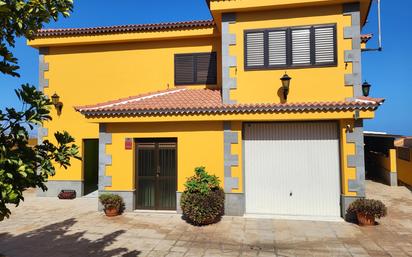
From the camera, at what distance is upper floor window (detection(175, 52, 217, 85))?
46.0ft

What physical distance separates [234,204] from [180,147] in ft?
9.33

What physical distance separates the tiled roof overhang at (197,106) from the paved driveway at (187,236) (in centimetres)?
372

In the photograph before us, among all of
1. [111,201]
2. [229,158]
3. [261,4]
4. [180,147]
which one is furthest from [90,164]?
[261,4]

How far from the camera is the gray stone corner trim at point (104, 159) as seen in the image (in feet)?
37.5

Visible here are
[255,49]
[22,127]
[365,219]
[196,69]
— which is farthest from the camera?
[196,69]

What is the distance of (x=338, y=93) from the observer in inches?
414

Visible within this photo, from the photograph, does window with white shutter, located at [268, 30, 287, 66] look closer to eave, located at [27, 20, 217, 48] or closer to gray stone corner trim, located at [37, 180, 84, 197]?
eave, located at [27, 20, 217, 48]

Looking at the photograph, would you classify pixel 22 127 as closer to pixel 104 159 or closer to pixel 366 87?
pixel 104 159

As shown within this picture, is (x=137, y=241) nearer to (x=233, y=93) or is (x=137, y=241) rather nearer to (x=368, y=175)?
(x=233, y=93)

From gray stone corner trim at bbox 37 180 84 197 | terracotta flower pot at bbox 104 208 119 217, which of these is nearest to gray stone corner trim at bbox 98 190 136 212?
terracotta flower pot at bbox 104 208 119 217

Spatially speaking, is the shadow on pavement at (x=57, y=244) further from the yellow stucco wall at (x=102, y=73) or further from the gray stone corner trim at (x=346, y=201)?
the gray stone corner trim at (x=346, y=201)

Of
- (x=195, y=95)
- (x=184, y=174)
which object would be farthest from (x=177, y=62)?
(x=184, y=174)

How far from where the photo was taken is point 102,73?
14.8 m

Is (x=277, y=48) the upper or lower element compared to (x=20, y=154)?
upper
